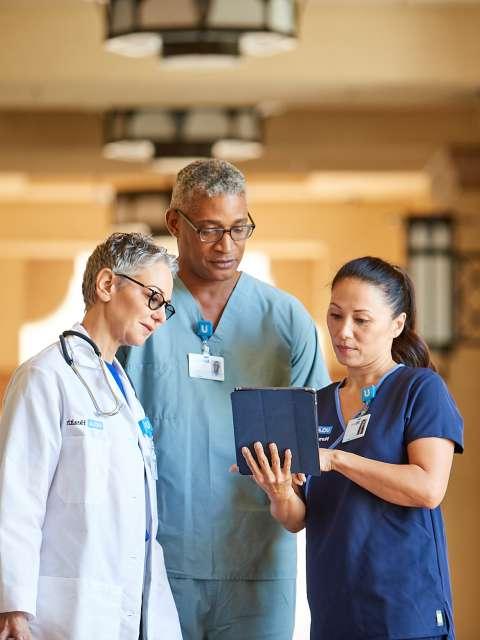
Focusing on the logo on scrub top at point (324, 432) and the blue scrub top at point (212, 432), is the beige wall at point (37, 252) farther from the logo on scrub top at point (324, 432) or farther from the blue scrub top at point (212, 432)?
the logo on scrub top at point (324, 432)

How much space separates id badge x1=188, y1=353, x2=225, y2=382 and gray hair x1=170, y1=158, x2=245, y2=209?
0.32 meters

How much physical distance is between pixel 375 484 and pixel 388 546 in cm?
12

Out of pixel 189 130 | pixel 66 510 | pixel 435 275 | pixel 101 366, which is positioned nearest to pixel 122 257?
pixel 101 366

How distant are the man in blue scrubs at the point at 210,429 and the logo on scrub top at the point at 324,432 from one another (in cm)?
29

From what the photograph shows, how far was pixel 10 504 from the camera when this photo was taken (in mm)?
2357

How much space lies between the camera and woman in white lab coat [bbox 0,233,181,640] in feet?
7.77

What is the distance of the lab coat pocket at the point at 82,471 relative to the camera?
94.3 inches

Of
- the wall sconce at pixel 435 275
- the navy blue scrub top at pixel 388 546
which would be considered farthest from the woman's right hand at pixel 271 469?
the wall sconce at pixel 435 275

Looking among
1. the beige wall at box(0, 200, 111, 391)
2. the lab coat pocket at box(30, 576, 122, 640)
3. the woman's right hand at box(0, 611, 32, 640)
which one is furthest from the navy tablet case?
the beige wall at box(0, 200, 111, 391)

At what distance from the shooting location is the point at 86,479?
2396 mm

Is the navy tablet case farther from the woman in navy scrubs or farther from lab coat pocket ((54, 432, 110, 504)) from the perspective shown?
lab coat pocket ((54, 432, 110, 504))

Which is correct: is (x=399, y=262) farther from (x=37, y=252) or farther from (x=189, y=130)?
(x=189, y=130)

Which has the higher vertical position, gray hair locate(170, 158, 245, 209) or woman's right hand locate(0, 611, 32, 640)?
gray hair locate(170, 158, 245, 209)

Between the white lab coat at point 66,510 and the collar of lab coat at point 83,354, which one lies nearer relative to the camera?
the white lab coat at point 66,510
